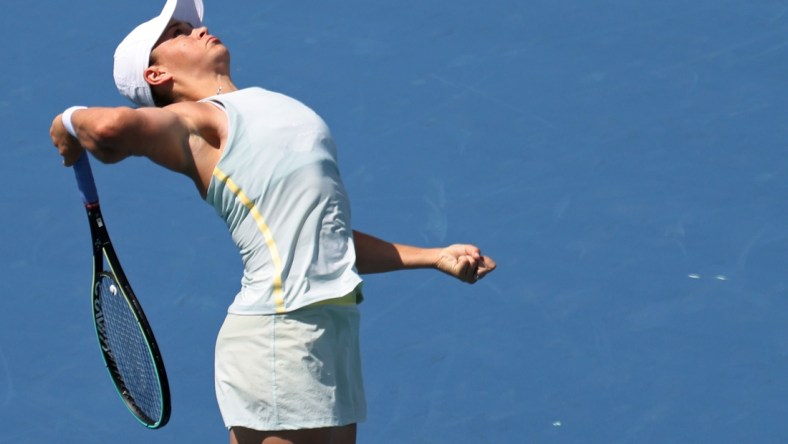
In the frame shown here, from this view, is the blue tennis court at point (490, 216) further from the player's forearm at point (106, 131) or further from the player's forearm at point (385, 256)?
the player's forearm at point (106, 131)

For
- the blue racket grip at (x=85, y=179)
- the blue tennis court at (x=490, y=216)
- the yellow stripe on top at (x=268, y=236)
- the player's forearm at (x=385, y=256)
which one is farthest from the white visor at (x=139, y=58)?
the blue tennis court at (x=490, y=216)

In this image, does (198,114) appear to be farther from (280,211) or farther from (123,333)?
(123,333)

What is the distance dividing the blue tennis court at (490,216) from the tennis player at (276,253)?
150 centimetres

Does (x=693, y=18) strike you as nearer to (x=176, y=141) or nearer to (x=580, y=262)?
(x=580, y=262)

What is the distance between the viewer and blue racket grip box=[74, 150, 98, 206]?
11.7 ft

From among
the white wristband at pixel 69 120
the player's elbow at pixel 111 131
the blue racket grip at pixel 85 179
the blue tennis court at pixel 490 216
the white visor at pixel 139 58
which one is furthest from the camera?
the blue tennis court at pixel 490 216

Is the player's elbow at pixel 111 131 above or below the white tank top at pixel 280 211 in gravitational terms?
above

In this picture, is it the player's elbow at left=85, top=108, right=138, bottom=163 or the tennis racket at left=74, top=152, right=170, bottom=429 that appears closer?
the player's elbow at left=85, top=108, right=138, bottom=163

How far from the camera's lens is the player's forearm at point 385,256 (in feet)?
11.9

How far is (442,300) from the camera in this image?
5355mm

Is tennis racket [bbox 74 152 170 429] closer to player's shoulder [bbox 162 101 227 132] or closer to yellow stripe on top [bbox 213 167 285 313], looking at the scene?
player's shoulder [bbox 162 101 227 132]

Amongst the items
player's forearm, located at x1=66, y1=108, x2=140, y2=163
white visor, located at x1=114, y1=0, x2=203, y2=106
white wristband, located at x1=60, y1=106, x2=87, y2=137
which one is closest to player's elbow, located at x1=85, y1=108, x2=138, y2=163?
player's forearm, located at x1=66, y1=108, x2=140, y2=163

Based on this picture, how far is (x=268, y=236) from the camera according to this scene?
11.0 ft

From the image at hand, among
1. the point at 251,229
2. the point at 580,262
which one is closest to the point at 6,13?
the point at 580,262
